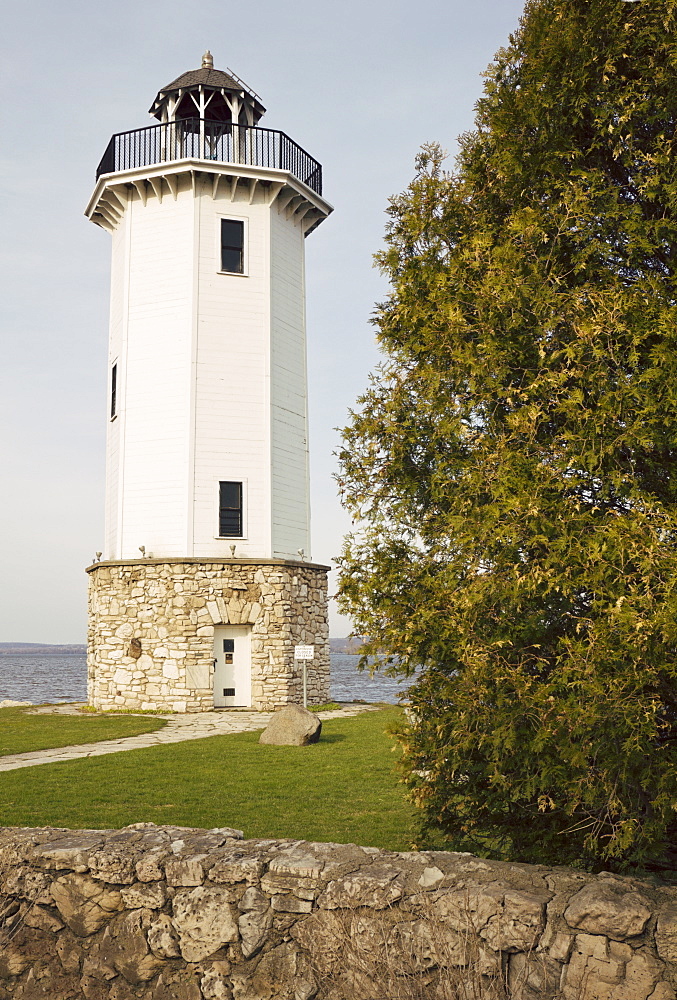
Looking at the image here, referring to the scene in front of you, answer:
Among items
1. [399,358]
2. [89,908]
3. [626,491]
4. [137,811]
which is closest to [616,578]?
[626,491]

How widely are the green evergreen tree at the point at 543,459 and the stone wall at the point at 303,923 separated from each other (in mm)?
548

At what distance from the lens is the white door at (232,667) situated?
66.0 feet

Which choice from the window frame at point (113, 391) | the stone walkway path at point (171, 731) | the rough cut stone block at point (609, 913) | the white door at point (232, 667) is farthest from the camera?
the window frame at point (113, 391)

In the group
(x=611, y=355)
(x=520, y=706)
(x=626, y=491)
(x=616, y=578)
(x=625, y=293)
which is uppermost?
(x=625, y=293)

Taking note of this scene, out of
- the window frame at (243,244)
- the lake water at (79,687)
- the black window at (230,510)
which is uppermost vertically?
the window frame at (243,244)

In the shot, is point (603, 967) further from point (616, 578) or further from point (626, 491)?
point (626, 491)

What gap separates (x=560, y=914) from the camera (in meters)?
4.39

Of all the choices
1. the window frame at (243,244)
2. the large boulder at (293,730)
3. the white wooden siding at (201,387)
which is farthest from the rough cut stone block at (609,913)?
the window frame at (243,244)

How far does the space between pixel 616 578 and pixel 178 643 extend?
16.2 meters

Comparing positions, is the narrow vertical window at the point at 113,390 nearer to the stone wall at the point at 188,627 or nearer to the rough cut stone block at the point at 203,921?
the stone wall at the point at 188,627

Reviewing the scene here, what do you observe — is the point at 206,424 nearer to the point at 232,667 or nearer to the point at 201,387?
the point at 201,387

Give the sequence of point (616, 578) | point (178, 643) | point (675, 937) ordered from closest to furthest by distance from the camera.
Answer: point (675, 937)
point (616, 578)
point (178, 643)

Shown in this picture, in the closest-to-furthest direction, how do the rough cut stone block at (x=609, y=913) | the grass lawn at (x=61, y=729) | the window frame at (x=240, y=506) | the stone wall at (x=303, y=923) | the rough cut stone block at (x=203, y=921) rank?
the rough cut stone block at (x=609, y=913)
the stone wall at (x=303, y=923)
the rough cut stone block at (x=203, y=921)
the grass lawn at (x=61, y=729)
the window frame at (x=240, y=506)

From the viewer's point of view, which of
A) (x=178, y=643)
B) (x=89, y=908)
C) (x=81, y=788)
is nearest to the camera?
(x=89, y=908)
